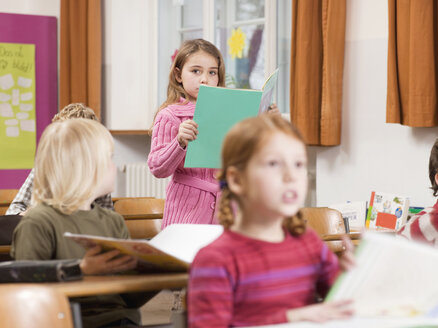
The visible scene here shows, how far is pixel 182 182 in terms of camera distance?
2551 mm

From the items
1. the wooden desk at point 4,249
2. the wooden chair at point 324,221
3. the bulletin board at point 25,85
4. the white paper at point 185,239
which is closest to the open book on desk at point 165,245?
the white paper at point 185,239

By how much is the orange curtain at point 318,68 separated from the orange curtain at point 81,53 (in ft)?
7.83

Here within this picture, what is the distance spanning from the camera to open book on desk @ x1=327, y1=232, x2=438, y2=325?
1232 mm

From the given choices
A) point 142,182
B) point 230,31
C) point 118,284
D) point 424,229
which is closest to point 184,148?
point 424,229

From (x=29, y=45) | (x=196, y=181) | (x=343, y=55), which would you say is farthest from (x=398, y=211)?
(x=29, y=45)

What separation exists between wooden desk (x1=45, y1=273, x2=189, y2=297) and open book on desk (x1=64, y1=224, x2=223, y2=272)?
42 mm

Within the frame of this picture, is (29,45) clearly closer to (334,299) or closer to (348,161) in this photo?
(348,161)

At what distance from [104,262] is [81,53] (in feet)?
16.7

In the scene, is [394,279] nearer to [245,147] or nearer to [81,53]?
[245,147]

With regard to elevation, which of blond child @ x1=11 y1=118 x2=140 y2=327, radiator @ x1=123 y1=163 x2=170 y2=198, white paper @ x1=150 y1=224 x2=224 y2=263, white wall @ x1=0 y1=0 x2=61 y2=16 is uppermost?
white wall @ x1=0 y1=0 x2=61 y2=16

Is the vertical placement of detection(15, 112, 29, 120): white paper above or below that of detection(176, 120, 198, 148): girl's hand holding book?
above

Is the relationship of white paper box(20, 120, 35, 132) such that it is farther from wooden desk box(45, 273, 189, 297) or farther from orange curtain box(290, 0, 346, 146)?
wooden desk box(45, 273, 189, 297)

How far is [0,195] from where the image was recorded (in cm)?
440

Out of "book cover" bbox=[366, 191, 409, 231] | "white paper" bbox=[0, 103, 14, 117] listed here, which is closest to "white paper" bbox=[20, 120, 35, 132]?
"white paper" bbox=[0, 103, 14, 117]
